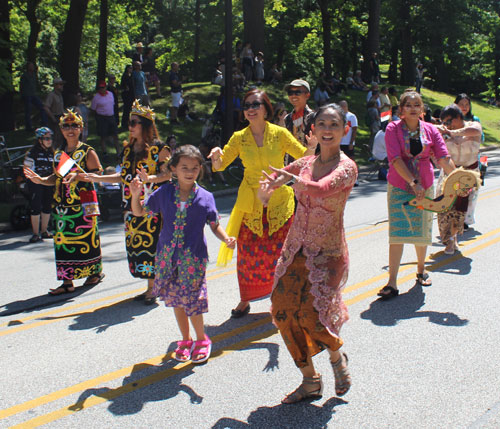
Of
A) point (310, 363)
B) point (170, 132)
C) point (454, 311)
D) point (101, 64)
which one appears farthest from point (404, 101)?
point (101, 64)

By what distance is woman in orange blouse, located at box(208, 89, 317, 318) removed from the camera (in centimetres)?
598

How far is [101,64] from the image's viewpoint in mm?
24234

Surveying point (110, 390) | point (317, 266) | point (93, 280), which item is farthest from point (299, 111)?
point (110, 390)

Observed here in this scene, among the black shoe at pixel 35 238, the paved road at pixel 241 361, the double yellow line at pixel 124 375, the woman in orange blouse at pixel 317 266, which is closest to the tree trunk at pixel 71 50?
the black shoe at pixel 35 238

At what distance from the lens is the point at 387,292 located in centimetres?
648

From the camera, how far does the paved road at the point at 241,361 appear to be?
410 cm

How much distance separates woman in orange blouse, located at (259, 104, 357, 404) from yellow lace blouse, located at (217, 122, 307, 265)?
1.64 meters

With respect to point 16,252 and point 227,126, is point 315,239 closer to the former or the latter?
point 16,252

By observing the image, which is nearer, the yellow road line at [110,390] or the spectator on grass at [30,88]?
the yellow road line at [110,390]

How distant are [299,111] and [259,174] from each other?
1044 millimetres

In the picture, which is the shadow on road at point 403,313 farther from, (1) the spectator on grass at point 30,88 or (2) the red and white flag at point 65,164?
(1) the spectator on grass at point 30,88

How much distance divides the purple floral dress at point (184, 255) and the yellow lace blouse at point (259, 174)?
1.06 m

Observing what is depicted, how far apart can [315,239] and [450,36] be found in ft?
126

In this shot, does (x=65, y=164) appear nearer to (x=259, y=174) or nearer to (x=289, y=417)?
(x=259, y=174)
